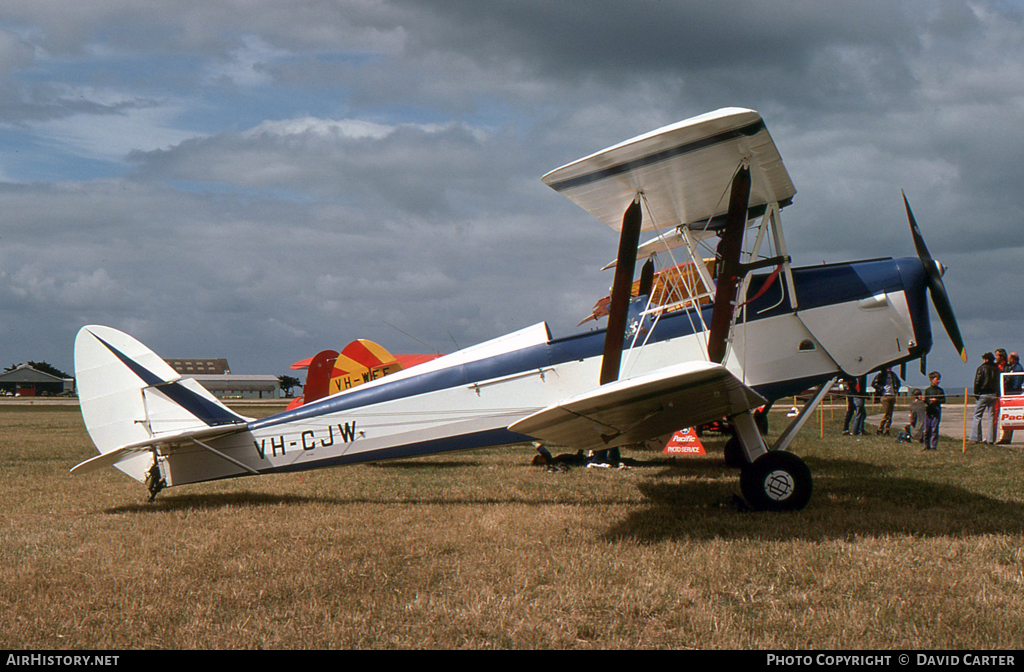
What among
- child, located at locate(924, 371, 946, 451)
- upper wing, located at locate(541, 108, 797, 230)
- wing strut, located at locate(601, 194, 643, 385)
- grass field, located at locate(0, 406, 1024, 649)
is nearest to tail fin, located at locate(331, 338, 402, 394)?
grass field, located at locate(0, 406, 1024, 649)

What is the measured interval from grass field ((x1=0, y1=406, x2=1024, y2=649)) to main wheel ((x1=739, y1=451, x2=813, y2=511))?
0.46 feet

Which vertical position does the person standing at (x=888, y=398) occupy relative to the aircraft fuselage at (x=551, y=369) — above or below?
below

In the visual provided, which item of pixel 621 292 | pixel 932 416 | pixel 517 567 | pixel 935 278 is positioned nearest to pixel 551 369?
pixel 621 292

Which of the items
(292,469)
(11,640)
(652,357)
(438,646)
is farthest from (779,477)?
(11,640)

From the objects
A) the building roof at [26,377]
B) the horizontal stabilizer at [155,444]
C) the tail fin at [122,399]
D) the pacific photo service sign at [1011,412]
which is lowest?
the pacific photo service sign at [1011,412]

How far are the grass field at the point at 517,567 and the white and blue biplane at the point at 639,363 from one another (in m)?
0.59

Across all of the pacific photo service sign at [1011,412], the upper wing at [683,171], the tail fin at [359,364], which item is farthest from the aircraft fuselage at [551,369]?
the pacific photo service sign at [1011,412]

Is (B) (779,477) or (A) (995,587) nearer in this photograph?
(A) (995,587)

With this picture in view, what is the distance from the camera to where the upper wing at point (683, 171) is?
515 cm

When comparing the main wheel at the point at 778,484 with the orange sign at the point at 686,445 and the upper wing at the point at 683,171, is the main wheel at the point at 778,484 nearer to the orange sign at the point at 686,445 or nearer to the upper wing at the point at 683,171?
the upper wing at the point at 683,171
